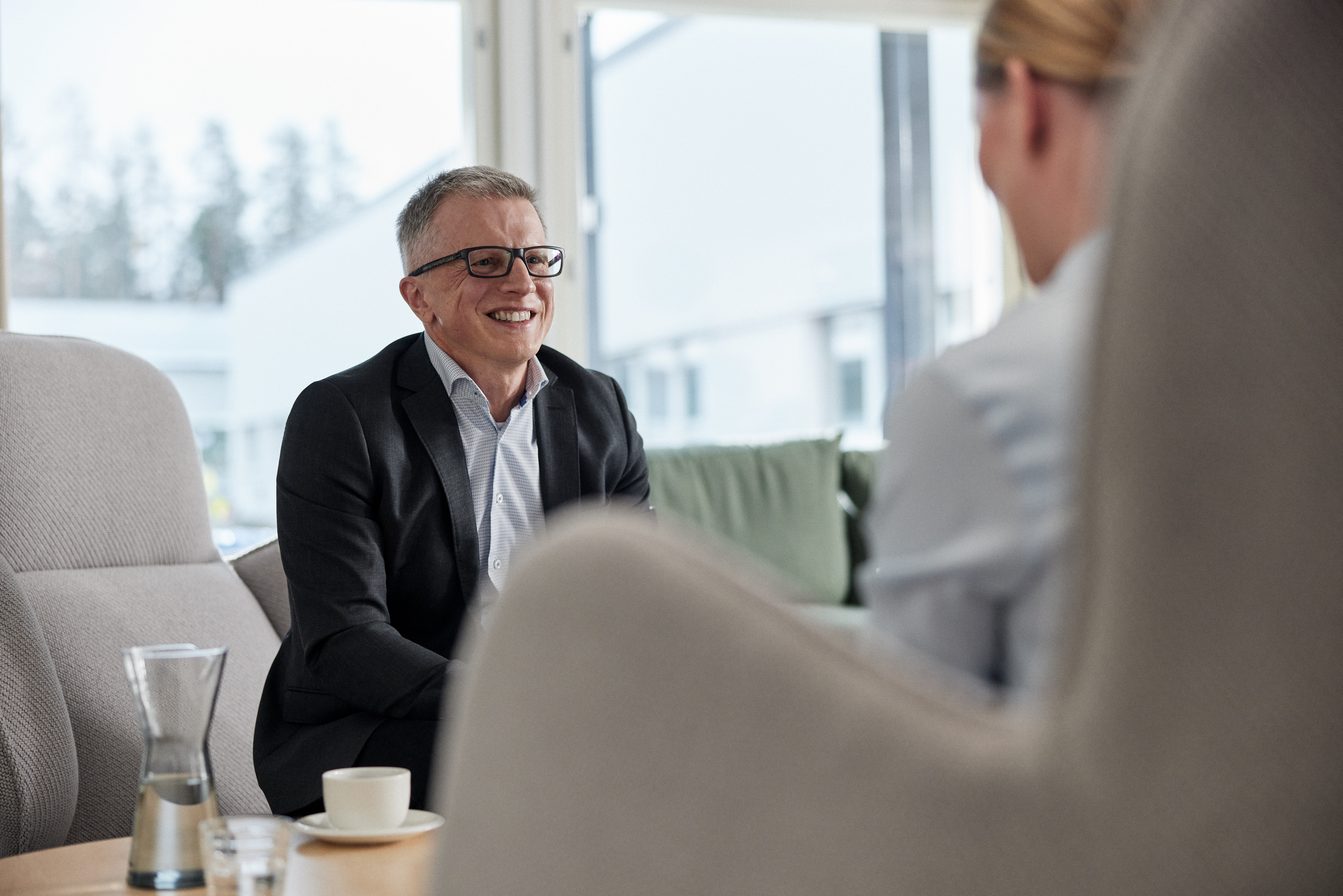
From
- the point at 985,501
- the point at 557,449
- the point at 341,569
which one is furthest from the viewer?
the point at 557,449

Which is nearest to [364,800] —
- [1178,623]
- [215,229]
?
[1178,623]

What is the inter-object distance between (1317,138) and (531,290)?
166 cm

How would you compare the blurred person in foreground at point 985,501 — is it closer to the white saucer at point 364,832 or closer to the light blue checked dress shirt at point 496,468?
the white saucer at point 364,832

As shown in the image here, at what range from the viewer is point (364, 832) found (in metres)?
1.15

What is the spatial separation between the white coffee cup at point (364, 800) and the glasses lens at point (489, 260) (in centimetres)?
98

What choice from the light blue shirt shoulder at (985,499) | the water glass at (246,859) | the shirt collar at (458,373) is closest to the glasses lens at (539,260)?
the shirt collar at (458,373)

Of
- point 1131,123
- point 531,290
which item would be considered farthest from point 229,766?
point 1131,123

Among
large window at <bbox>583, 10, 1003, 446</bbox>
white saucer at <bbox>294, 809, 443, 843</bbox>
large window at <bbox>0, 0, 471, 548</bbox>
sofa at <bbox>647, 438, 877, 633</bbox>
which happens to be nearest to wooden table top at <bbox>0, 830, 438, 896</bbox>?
white saucer at <bbox>294, 809, 443, 843</bbox>

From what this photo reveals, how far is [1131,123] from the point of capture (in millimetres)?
375

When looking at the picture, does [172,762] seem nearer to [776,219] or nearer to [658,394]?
[658,394]

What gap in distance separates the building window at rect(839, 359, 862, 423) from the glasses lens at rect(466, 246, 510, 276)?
8.28ft

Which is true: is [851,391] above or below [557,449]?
above

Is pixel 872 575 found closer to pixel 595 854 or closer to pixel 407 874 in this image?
pixel 595 854

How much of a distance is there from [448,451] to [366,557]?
191mm
